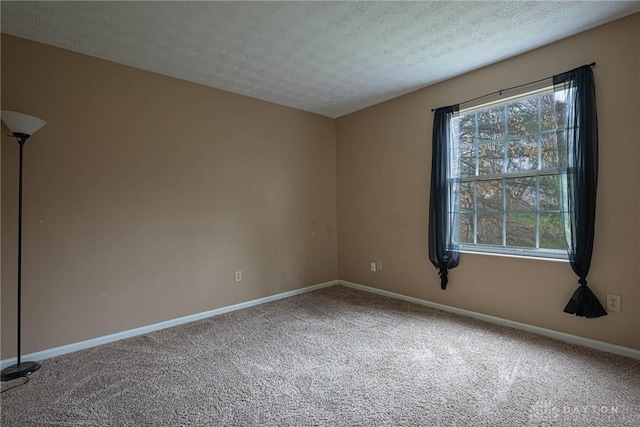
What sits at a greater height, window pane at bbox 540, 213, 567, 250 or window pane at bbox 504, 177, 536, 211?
window pane at bbox 504, 177, 536, 211

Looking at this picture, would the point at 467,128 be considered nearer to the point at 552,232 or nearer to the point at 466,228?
the point at 466,228

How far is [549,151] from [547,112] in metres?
0.33

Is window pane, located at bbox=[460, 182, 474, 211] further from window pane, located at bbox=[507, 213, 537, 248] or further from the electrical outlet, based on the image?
the electrical outlet

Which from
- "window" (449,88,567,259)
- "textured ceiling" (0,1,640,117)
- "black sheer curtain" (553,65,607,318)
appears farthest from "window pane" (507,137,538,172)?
"textured ceiling" (0,1,640,117)

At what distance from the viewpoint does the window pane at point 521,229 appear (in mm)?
2785

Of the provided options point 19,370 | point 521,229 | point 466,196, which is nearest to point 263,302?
point 19,370

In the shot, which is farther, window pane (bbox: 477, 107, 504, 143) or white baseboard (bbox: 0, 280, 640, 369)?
window pane (bbox: 477, 107, 504, 143)

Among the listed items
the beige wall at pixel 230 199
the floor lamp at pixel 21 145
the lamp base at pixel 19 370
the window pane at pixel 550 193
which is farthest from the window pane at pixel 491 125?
the lamp base at pixel 19 370

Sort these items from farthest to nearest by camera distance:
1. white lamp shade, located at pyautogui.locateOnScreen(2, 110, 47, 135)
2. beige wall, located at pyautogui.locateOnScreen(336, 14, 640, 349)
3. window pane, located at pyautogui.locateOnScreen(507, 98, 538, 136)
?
window pane, located at pyautogui.locateOnScreen(507, 98, 538, 136) → beige wall, located at pyautogui.locateOnScreen(336, 14, 640, 349) → white lamp shade, located at pyautogui.locateOnScreen(2, 110, 47, 135)

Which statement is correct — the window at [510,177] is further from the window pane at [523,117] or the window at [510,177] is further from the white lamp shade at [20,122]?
the white lamp shade at [20,122]

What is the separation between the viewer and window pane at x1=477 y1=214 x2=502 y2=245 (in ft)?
9.88

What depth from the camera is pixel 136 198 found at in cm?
286

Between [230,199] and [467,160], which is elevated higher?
[467,160]

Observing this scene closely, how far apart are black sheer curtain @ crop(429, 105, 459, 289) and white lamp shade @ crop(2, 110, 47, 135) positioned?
3.33 meters
